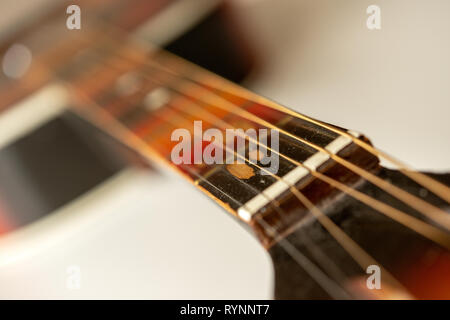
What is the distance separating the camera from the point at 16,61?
831 mm

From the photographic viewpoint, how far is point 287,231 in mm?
460

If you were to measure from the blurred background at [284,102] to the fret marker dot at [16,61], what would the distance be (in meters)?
0.24

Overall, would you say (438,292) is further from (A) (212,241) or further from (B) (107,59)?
(B) (107,59)

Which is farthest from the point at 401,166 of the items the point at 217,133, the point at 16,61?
the point at 16,61

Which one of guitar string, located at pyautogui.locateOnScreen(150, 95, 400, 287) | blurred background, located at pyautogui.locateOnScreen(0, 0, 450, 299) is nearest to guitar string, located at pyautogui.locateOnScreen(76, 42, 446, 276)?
guitar string, located at pyautogui.locateOnScreen(150, 95, 400, 287)

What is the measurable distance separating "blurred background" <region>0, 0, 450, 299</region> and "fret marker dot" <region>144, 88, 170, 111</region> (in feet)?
0.32

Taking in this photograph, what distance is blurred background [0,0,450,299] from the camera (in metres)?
0.62

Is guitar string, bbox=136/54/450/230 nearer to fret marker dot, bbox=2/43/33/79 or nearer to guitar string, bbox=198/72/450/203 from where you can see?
guitar string, bbox=198/72/450/203

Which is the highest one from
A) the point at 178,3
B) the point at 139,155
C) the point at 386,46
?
the point at 178,3

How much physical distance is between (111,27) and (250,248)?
0.45 meters

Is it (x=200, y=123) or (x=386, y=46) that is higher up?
(x=386, y=46)

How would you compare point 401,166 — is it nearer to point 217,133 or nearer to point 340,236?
point 340,236

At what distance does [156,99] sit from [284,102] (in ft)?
0.60
